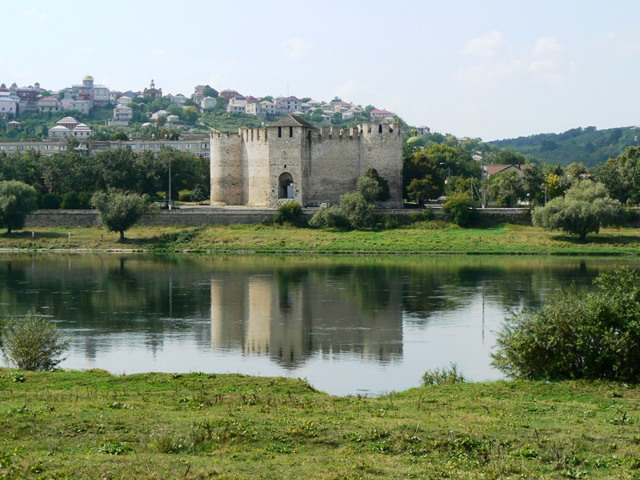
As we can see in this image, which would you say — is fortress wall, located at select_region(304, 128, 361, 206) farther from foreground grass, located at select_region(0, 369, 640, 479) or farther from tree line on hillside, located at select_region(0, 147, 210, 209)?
foreground grass, located at select_region(0, 369, 640, 479)

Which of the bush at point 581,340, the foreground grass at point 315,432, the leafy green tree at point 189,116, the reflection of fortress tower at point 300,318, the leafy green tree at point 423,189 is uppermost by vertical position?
the leafy green tree at point 189,116

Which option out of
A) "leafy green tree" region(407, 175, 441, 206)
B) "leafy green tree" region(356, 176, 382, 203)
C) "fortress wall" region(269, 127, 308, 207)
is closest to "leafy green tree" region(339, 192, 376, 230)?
"leafy green tree" region(356, 176, 382, 203)

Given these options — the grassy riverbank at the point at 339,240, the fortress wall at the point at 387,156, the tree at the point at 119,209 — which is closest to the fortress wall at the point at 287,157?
the fortress wall at the point at 387,156

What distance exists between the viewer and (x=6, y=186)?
52.9m

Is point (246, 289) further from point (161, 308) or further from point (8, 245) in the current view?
point (8, 245)

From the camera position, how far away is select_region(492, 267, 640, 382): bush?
53.3ft

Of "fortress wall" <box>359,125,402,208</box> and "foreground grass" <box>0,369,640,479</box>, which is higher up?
"fortress wall" <box>359,125,402,208</box>

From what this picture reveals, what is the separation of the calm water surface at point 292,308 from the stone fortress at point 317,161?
11368 mm

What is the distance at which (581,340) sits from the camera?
16469mm

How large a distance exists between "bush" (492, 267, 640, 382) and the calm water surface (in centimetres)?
253

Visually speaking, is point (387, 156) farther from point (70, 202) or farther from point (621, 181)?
point (70, 202)

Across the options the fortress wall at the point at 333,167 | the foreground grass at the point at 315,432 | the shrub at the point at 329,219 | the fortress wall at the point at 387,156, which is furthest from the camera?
the fortress wall at the point at 333,167

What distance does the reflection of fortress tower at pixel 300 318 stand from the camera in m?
23.0

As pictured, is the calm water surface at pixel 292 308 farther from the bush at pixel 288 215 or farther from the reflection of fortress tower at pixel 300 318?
the bush at pixel 288 215
